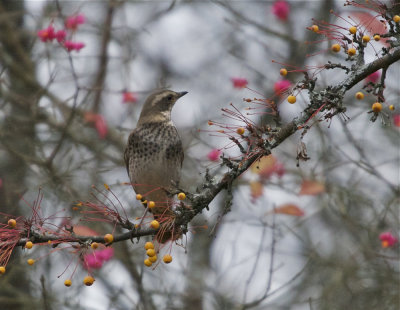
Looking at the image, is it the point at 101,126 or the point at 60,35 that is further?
the point at 101,126

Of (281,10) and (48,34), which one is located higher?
(281,10)

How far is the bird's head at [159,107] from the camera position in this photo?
6504 mm

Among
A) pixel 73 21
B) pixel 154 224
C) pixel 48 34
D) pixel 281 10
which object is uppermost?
pixel 281 10

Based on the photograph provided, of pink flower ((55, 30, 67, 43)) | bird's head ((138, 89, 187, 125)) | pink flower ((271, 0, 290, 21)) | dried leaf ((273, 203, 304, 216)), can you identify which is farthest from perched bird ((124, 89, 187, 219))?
pink flower ((271, 0, 290, 21))

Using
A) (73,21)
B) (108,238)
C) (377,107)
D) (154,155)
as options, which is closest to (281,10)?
(73,21)

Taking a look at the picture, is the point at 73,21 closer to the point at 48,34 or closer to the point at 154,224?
the point at 48,34

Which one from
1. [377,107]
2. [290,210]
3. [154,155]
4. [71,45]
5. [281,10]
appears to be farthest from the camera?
[281,10]

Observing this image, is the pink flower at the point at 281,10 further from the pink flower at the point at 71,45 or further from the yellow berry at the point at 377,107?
the yellow berry at the point at 377,107

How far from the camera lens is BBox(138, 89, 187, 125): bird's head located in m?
6.50

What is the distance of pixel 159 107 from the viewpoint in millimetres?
6660

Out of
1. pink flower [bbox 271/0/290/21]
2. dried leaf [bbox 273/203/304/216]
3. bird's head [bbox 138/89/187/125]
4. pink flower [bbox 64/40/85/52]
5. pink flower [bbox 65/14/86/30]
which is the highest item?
pink flower [bbox 271/0/290/21]

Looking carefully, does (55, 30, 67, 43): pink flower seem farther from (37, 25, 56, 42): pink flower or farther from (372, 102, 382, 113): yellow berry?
(372, 102, 382, 113): yellow berry

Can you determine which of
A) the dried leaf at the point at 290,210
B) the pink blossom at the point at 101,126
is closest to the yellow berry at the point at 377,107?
the dried leaf at the point at 290,210

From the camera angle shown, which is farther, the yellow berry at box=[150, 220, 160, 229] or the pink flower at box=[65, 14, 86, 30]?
the pink flower at box=[65, 14, 86, 30]
